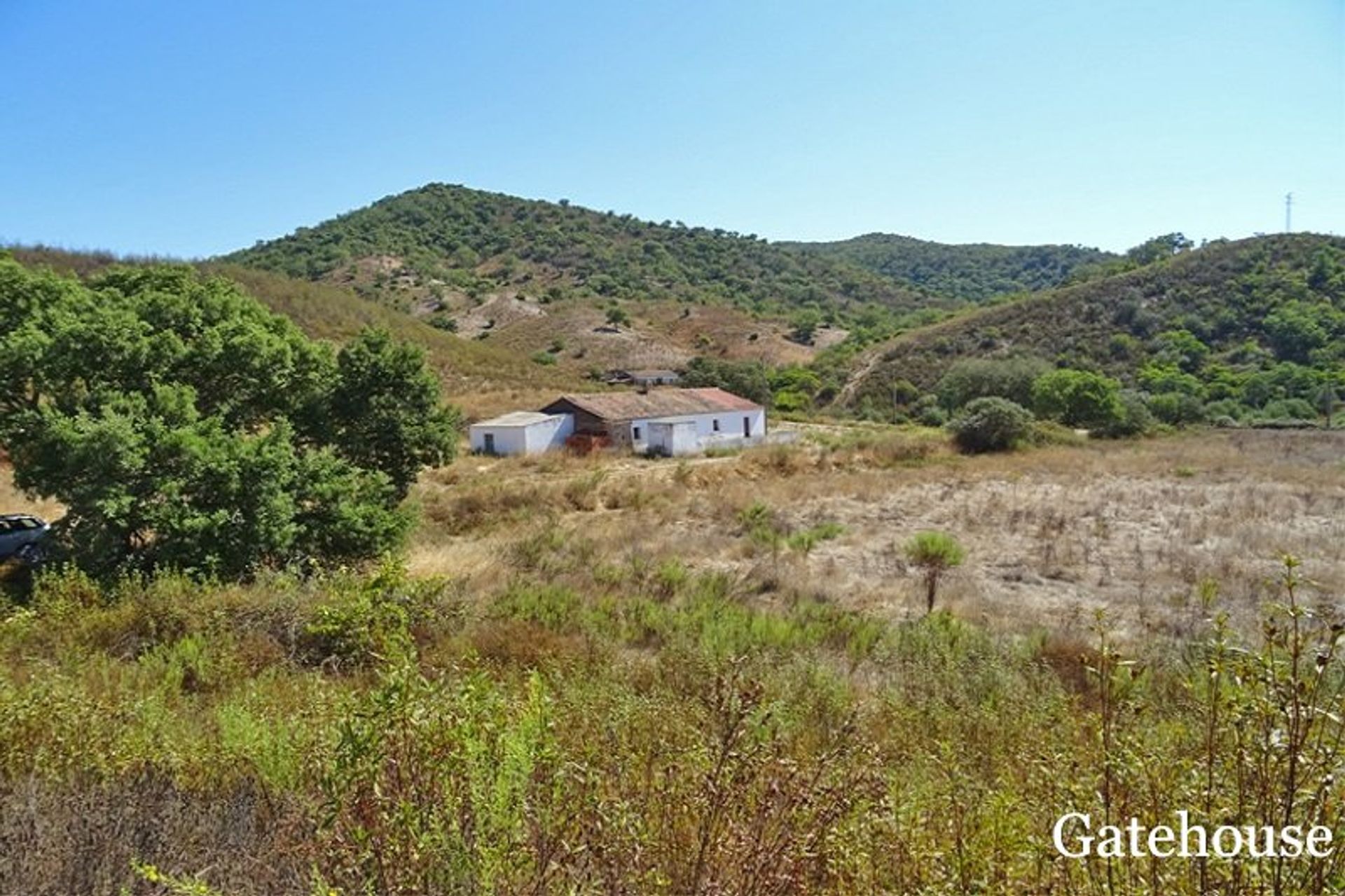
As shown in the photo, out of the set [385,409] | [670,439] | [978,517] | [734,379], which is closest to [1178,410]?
[734,379]

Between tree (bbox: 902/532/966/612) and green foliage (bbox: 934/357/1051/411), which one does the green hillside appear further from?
tree (bbox: 902/532/966/612)

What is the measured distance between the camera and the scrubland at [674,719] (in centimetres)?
246

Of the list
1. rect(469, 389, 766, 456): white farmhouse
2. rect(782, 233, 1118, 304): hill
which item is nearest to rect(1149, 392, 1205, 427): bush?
rect(469, 389, 766, 456): white farmhouse

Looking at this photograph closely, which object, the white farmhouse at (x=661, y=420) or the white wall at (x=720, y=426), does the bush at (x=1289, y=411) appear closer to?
the white wall at (x=720, y=426)

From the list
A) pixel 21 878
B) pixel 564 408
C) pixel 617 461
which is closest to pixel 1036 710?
pixel 21 878

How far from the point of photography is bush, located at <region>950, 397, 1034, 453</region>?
116 ft

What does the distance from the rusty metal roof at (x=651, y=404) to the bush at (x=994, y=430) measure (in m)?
12.1

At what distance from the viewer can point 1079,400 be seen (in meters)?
43.4

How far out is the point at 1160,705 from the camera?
6.74 meters

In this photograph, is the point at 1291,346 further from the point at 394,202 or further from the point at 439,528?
the point at 394,202

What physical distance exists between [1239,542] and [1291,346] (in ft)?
153

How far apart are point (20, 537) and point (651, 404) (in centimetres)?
2736

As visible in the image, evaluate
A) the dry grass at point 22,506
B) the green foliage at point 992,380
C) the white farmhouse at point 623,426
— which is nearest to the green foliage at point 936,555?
the dry grass at point 22,506

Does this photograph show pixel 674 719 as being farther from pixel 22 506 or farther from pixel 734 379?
pixel 734 379
